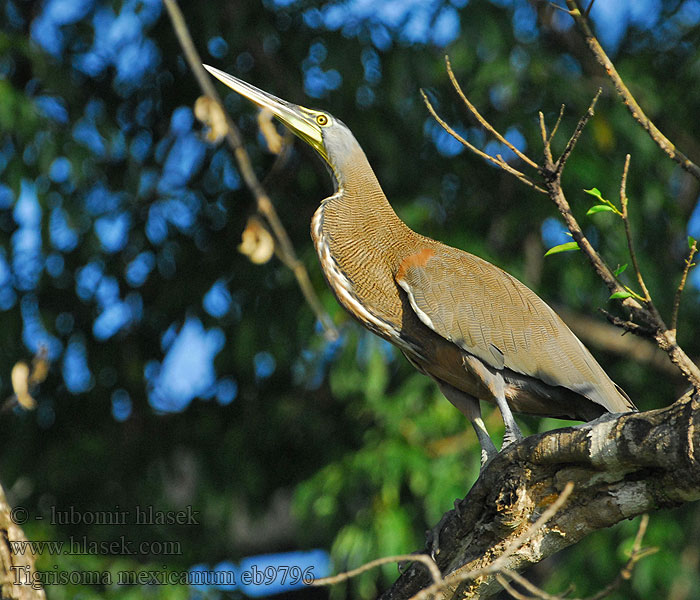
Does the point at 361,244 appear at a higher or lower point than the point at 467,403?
higher

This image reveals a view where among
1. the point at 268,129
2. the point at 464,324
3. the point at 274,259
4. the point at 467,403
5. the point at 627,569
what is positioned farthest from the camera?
the point at 274,259

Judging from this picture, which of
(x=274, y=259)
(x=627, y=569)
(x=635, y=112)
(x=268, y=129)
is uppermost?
(x=635, y=112)

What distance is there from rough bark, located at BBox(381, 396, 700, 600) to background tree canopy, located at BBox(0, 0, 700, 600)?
81.0 inches

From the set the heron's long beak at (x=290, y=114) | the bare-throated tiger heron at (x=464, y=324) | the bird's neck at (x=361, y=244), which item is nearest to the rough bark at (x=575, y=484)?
the bare-throated tiger heron at (x=464, y=324)

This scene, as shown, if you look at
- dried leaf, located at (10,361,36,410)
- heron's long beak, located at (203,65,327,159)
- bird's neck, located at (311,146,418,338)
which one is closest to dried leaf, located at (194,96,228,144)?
heron's long beak, located at (203,65,327,159)

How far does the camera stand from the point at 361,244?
142 inches

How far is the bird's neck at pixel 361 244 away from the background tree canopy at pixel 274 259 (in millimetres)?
1207

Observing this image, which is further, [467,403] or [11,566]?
[467,403]

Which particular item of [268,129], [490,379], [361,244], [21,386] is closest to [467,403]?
[490,379]

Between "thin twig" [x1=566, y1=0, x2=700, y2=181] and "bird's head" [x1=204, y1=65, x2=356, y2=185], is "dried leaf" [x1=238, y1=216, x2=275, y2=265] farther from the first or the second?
"thin twig" [x1=566, y1=0, x2=700, y2=181]

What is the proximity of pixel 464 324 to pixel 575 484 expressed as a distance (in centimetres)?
97

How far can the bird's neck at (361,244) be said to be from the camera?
11.4 feet

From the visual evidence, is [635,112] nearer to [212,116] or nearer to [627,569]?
[627,569]

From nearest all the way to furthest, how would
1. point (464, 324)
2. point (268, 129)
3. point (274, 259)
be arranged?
point (464, 324) < point (268, 129) < point (274, 259)
